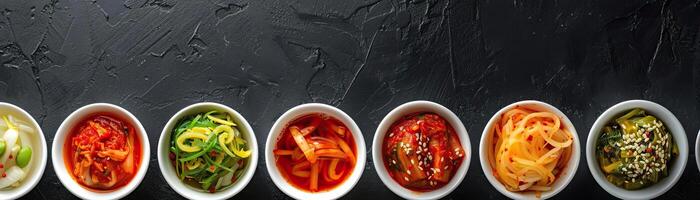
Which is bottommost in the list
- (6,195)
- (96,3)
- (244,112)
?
A: (6,195)

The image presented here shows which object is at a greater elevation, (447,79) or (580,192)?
(447,79)

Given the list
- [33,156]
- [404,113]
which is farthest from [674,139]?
[33,156]

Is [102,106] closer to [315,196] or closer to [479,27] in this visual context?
[315,196]

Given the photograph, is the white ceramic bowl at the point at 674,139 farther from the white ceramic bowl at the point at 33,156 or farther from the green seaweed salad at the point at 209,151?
the white ceramic bowl at the point at 33,156

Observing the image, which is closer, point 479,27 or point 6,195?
point 6,195

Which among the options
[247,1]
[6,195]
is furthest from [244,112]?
[6,195]

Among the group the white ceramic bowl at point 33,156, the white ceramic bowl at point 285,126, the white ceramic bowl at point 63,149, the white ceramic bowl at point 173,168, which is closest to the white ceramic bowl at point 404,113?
the white ceramic bowl at point 285,126
